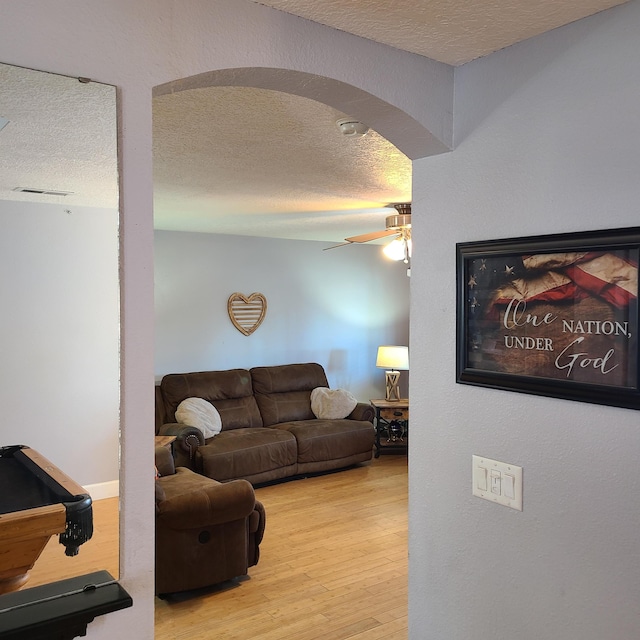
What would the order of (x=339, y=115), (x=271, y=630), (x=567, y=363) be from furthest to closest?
(x=271, y=630)
(x=339, y=115)
(x=567, y=363)

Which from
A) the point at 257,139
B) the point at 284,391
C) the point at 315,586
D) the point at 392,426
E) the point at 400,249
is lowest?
the point at 315,586

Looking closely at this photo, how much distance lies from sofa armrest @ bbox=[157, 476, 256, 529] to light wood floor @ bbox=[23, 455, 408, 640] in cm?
45

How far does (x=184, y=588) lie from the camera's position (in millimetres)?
3408

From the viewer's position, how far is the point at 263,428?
6035 millimetres

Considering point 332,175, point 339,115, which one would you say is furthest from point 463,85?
point 332,175

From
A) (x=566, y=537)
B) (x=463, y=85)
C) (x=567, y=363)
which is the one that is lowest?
(x=566, y=537)

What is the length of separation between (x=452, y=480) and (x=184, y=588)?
7.33 feet

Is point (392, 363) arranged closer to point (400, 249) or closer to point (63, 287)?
point (400, 249)

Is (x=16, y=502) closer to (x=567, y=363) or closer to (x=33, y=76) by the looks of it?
(x=33, y=76)

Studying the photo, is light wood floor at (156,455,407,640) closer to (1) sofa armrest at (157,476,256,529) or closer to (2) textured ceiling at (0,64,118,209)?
(1) sofa armrest at (157,476,256,529)

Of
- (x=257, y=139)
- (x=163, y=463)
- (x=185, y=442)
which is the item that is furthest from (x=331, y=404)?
(x=257, y=139)

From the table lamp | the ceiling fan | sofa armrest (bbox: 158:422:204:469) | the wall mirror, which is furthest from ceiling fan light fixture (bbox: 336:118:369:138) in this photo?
the table lamp

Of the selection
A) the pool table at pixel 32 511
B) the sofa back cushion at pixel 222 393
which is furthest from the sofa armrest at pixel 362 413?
the pool table at pixel 32 511

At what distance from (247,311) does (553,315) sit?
5257 mm
